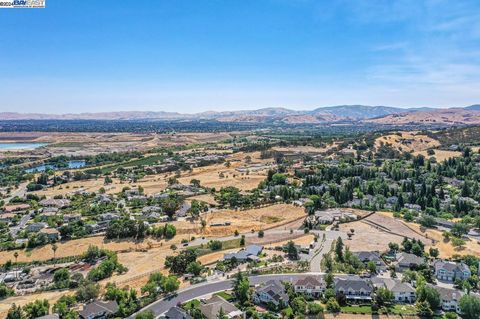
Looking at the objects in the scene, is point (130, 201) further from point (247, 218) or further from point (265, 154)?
point (265, 154)

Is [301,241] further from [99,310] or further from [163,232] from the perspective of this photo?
[99,310]

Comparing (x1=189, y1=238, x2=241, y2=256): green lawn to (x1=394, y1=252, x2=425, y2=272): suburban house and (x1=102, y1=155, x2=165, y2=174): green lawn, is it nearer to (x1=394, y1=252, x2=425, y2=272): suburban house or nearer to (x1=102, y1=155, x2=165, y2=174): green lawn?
(x1=394, y1=252, x2=425, y2=272): suburban house

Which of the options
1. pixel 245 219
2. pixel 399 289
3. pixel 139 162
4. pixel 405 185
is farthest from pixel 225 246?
pixel 139 162

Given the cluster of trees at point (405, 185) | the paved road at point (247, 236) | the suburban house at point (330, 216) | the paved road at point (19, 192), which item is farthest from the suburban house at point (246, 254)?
the paved road at point (19, 192)

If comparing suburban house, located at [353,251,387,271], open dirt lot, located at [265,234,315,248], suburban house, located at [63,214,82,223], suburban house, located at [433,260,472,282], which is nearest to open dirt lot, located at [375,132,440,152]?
open dirt lot, located at [265,234,315,248]

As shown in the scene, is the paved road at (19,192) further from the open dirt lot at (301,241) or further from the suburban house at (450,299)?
the suburban house at (450,299)

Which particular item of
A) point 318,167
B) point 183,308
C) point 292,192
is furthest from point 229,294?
point 318,167
